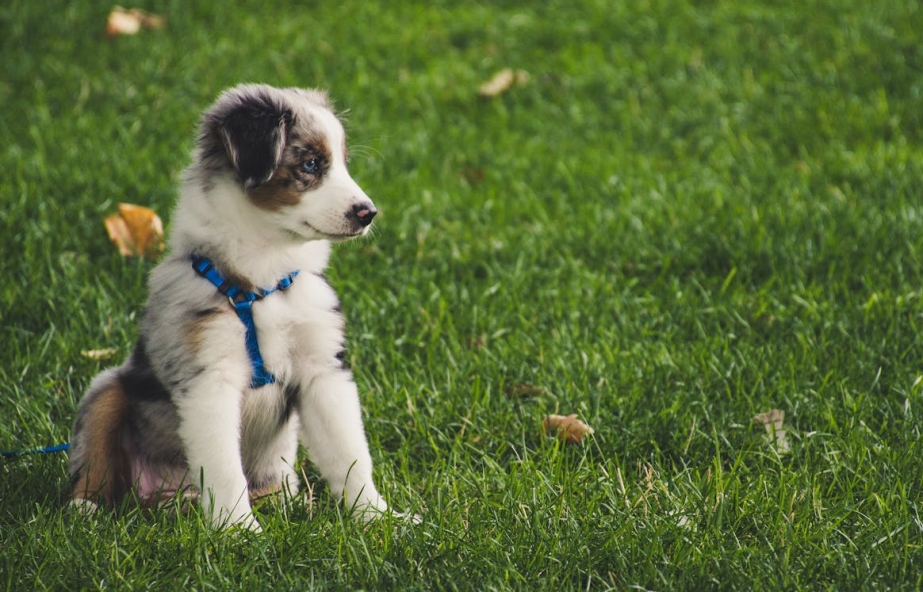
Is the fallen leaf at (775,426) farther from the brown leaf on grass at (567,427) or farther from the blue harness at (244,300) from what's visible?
the blue harness at (244,300)

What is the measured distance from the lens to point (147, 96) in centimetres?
625

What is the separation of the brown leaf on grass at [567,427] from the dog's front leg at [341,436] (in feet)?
2.55

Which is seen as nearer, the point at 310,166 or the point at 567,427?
the point at 310,166

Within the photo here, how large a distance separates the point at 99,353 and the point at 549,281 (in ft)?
6.54

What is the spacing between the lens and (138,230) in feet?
15.4

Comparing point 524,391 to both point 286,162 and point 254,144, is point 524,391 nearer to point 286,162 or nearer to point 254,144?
point 286,162

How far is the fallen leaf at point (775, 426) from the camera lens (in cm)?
350

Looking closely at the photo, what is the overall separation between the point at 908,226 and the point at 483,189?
2.18 m

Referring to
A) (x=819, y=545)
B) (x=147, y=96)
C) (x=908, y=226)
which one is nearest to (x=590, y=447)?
(x=819, y=545)

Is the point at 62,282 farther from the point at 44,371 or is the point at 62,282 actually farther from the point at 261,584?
the point at 261,584

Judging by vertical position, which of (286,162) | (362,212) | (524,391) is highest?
(286,162)

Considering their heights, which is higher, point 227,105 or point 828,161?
point 227,105

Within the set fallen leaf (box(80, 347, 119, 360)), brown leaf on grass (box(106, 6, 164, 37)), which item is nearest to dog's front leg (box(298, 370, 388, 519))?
fallen leaf (box(80, 347, 119, 360))

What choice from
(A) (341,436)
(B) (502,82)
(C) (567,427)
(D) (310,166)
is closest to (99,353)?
(A) (341,436)
